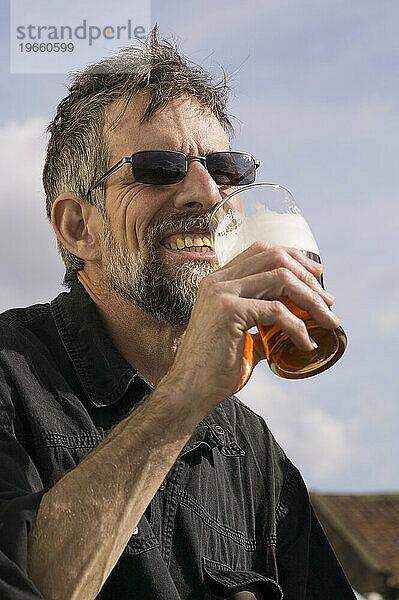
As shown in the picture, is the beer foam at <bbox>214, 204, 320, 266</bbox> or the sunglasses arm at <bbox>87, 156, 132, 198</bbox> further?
the sunglasses arm at <bbox>87, 156, 132, 198</bbox>

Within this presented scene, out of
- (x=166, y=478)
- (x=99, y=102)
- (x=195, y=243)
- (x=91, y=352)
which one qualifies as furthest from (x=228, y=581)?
(x=99, y=102)

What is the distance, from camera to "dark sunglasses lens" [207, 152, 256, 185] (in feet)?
10.8

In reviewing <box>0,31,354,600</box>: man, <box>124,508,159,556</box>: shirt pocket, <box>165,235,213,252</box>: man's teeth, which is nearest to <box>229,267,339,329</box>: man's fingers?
<box>0,31,354,600</box>: man

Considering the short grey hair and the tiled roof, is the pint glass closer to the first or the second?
the short grey hair

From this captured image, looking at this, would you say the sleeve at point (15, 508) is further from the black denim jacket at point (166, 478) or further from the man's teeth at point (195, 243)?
the man's teeth at point (195, 243)

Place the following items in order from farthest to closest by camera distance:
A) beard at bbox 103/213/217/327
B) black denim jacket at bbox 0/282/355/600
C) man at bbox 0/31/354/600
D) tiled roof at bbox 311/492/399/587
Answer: tiled roof at bbox 311/492/399/587 → beard at bbox 103/213/217/327 → black denim jacket at bbox 0/282/355/600 → man at bbox 0/31/354/600

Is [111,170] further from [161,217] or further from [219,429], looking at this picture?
[219,429]

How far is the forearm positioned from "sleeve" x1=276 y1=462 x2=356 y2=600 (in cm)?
129

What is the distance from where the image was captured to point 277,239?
7.71ft

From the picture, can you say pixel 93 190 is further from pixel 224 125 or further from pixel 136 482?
pixel 136 482

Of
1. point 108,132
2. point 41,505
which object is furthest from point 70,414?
point 108,132

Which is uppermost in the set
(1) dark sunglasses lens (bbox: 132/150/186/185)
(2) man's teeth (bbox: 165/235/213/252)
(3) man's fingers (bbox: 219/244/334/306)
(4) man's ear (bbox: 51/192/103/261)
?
(1) dark sunglasses lens (bbox: 132/150/186/185)

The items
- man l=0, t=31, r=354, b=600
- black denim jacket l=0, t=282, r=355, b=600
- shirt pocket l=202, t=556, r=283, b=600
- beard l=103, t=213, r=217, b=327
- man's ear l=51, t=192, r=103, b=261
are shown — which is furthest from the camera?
man's ear l=51, t=192, r=103, b=261

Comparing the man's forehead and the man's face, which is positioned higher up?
the man's forehead
